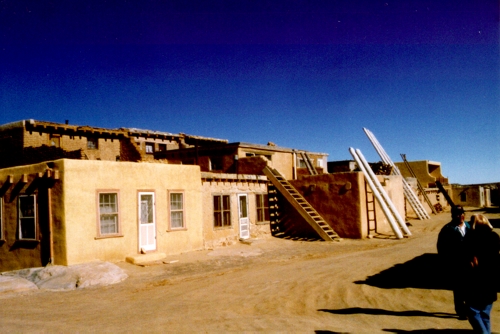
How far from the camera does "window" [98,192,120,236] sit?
43.8 feet

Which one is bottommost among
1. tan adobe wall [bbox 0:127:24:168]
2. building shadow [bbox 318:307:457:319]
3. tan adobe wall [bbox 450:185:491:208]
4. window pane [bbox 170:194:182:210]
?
tan adobe wall [bbox 450:185:491:208]

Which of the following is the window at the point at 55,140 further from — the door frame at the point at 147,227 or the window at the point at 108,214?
the window at the point at 108,214

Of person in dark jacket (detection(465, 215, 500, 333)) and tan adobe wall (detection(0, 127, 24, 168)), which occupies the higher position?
tan adobe wall (detection(0, 127, 24, 168))

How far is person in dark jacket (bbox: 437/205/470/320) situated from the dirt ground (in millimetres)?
459

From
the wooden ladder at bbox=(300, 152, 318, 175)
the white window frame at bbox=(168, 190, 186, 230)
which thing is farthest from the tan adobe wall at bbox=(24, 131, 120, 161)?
the wooden ladder at bbox=(300, 152, 318, 175)

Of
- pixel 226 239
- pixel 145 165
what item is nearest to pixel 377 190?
pixel 226 239

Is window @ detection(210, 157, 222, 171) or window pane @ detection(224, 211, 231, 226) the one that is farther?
window @ detection(210, 157, 222, 171)

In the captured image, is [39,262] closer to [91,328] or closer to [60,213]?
[60,213]

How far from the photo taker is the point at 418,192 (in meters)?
35.4

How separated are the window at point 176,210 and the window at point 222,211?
2.09m

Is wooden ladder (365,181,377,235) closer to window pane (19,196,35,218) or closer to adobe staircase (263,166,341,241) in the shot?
adobe staircase (263,166,341,241)

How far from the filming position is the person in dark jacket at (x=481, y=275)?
16.4 feet

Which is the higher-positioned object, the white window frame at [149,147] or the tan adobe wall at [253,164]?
the white window frame at [149,147]

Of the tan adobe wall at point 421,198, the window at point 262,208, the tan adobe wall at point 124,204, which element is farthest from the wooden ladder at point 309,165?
the tan adobe wall at point 124,204
